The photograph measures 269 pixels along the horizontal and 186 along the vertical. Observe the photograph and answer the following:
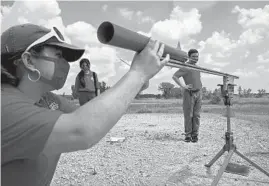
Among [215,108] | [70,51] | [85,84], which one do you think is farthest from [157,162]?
[215,108]

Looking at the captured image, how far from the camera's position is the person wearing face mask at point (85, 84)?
7.48 metres

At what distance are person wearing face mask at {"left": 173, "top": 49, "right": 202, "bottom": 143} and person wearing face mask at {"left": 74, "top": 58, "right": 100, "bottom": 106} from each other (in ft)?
Answer: 7.39

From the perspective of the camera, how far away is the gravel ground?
4.45m

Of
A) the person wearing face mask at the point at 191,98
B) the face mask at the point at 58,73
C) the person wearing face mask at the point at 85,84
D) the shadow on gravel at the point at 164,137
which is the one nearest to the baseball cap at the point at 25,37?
the face mask at the point at 58,73

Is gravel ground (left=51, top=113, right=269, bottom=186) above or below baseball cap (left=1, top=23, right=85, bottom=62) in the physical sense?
below

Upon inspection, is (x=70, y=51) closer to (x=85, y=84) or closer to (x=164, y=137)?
(x=85, y=84)

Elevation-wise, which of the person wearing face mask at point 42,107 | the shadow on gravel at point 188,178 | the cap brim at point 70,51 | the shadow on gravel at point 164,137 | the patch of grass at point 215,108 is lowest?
the shadow on gravel at point 188,178

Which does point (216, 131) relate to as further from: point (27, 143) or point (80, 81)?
point (27, 143)

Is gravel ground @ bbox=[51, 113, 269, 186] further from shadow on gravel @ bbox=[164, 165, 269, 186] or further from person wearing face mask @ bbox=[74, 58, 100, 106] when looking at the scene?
person wearing face mask @ bbox=[74, 58, 100, 106]

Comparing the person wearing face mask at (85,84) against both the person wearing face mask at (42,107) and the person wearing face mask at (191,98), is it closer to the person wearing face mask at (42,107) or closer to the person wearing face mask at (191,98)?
the person wearing face mask at (191,98)

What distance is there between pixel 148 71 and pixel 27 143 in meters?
0.69

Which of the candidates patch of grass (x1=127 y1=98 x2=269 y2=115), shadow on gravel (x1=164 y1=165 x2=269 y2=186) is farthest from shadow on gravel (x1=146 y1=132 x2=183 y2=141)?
patch of grass (x1=127 y1=98 x2=269 y2=115)

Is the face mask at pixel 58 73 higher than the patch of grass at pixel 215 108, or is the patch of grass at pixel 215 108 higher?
A: the face mask at pixel 58 73

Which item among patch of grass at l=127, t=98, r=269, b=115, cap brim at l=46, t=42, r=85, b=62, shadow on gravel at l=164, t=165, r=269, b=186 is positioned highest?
cap brim at l=46, t=42, r=85, b=62
